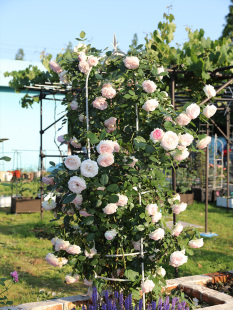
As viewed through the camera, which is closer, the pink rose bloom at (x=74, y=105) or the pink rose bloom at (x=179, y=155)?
the pink rose bloom at (x=179, y=155)

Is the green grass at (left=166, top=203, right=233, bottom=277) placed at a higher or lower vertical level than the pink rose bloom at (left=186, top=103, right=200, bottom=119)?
lower

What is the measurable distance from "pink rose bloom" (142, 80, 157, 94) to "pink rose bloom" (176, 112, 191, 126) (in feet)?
0.97

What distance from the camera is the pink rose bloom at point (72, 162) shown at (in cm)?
256

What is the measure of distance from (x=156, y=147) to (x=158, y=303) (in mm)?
1189

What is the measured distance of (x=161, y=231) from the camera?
2648mm

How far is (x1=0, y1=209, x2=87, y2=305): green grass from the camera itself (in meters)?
3.98

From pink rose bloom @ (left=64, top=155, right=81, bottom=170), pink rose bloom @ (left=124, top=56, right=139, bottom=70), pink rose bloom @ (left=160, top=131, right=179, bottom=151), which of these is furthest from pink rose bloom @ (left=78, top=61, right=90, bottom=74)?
pink rose bloom @ (left=160, top=131, right=179, bottom=151)

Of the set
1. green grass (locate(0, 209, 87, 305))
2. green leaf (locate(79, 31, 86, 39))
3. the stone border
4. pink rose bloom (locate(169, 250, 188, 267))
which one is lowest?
green grass (locate(0, 209, 87, 305))

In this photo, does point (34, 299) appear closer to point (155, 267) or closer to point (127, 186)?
point (155, 267)

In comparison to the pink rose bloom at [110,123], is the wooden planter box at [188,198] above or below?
below

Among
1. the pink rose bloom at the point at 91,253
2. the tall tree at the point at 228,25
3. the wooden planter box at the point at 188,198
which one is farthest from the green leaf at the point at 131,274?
the tall tree at the point at 228,25

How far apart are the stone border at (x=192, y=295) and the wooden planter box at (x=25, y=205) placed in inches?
236

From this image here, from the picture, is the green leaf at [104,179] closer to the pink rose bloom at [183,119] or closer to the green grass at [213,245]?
the pink rose bloom at [183,119]

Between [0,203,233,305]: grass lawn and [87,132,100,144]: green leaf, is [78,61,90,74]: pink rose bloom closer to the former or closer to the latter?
[87,132,100,144]: green leaf
